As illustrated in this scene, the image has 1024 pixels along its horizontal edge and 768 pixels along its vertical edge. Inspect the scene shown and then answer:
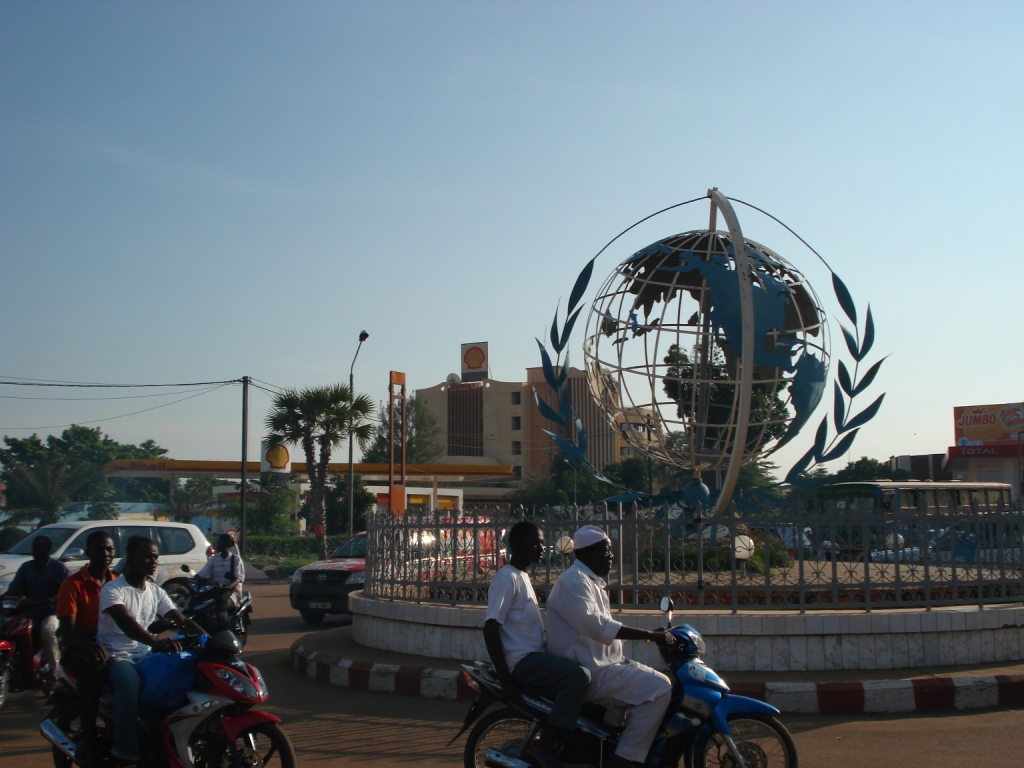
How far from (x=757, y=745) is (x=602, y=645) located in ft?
3.06

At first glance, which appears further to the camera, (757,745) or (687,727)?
(757,745)

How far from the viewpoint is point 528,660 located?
4.52 meters

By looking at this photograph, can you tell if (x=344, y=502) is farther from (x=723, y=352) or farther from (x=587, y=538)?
(x=587, y=538)

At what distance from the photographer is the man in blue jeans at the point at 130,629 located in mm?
4742

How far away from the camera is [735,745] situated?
4.55m

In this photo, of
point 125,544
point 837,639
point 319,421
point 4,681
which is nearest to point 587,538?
point 837,639

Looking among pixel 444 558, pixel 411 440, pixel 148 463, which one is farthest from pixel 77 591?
pixel 411 440

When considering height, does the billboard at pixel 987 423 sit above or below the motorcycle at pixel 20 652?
above

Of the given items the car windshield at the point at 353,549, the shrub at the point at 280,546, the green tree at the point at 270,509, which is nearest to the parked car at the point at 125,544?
the car windshield at the point at 353,549

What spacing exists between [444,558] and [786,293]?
508 centimetres

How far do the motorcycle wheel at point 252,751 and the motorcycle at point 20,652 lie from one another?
3852 millimetres

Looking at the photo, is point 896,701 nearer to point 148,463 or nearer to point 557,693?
point 557,693

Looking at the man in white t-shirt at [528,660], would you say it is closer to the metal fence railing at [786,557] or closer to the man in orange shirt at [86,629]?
the man in orange shirt at [86,629]

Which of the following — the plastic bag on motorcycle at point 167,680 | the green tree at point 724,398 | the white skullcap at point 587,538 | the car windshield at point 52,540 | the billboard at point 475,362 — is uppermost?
the billboard at point 475,362
